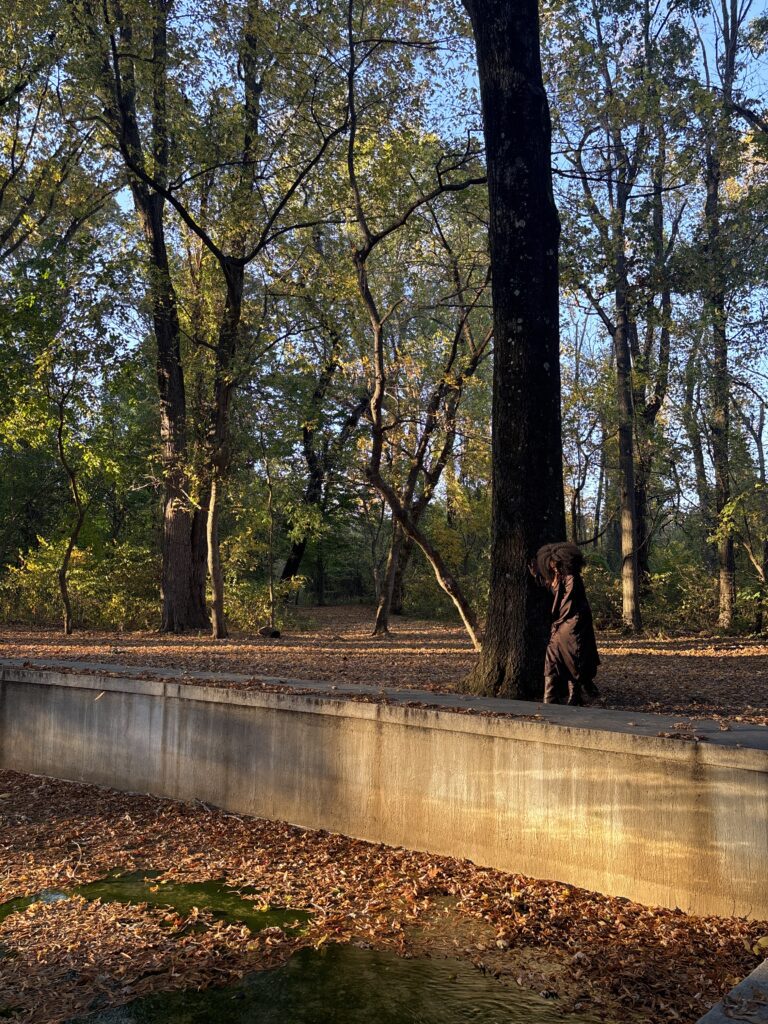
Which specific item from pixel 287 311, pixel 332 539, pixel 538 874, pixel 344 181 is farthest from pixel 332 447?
pixel 538 874

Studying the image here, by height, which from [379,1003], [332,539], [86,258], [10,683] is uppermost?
[86,258]

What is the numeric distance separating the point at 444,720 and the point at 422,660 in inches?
248

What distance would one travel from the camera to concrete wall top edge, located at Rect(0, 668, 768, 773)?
16.9 ft

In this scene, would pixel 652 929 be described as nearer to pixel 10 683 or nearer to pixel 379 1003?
pixel 379 1003

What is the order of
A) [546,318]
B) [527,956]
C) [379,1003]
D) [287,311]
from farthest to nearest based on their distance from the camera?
[287,311] < [546,318] < [527,956] < [379,1003]

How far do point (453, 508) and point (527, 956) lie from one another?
25.0 meters

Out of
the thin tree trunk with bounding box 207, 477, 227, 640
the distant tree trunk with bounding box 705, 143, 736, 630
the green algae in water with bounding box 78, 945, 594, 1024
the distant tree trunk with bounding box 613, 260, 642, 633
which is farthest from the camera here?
the distant tree trunk with bounding box 613, 260, 642, 633

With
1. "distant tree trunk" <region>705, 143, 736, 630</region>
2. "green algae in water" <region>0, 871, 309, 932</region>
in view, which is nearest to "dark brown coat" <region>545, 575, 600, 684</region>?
"green algae in water" <region>0, 871, 309, 932</region>

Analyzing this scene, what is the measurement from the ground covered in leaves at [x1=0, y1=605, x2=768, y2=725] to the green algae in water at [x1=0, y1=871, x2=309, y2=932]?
3.26m

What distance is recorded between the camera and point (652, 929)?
16.4ft

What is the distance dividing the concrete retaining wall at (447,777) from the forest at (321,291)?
13.5 ft

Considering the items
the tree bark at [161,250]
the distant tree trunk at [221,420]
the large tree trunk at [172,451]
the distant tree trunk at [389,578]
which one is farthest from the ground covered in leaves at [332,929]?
the large tree trunk at [172,451]

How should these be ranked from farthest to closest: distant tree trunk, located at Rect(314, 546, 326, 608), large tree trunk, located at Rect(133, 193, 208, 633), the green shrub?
distant tree trunk, located at Rect(314, 546, 326, 608), the green shrub, large tree trunk, located at Rect(133, 193, 208, 633)

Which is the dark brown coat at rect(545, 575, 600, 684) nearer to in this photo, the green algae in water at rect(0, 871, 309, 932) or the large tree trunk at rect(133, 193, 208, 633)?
the green algae in water at rect(0, 871, 309, 932)
